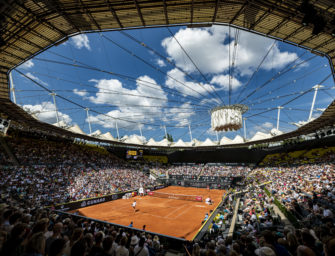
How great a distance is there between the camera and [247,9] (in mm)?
8836

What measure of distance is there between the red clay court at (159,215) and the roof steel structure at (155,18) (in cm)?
1710

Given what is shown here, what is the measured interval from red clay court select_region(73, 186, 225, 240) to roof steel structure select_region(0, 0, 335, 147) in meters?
17.1

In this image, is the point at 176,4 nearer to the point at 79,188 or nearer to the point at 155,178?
the point at 79,188

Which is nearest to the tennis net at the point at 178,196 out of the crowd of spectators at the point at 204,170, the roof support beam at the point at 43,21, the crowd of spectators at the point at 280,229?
the crowd of spectators at the point at 280,229

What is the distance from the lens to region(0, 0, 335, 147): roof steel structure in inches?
326

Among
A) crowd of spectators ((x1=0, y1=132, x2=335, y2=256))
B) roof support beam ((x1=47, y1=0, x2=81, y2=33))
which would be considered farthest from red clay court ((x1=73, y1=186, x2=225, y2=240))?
roof support beam ((x1=47, y1=0, x2=81, y2=33))

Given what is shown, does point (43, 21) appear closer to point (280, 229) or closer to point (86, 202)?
point (280, 229)

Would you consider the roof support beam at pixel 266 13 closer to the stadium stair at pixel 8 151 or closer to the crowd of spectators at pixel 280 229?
the crowd of spectators at pixel 280 229

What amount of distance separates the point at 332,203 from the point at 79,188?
101 feet

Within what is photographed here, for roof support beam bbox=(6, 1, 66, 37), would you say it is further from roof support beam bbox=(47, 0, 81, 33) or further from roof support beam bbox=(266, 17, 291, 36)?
roof support beam bbox=(266, 17, 291, 36)

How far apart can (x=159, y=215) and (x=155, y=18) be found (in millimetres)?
22421

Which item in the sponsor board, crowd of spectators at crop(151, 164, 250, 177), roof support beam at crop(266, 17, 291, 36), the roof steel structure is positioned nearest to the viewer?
the roof steel structure

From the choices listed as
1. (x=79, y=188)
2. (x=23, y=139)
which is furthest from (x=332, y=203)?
(x=23, y=139)

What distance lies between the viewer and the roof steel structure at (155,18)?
8289mm
